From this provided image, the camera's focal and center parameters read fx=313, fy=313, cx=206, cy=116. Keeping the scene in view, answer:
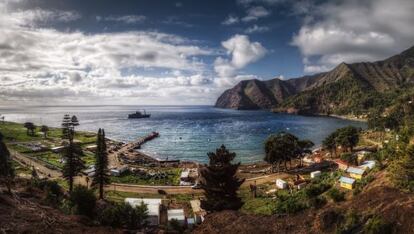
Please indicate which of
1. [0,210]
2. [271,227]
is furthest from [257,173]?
[0,210]

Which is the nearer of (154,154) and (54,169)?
(54,169)

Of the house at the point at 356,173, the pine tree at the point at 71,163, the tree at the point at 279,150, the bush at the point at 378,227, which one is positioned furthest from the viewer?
the tree at the point at 279,150

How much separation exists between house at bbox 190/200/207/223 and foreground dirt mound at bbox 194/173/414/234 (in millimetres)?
20236

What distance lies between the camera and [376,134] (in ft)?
387

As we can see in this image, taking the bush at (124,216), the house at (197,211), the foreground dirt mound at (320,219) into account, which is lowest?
the house at (197,211)

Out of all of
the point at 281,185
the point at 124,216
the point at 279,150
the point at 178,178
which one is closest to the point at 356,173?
the point at 281,185

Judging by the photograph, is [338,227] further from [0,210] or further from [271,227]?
[0,210]

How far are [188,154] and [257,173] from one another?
3807cm

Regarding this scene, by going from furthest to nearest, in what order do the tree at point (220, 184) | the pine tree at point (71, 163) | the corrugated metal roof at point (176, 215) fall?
the pine tree at point (71, 163) → the corrugated metal roof at point (176, 215) → the tree at point (220, 184)

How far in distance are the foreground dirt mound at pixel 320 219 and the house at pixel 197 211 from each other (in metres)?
20.2

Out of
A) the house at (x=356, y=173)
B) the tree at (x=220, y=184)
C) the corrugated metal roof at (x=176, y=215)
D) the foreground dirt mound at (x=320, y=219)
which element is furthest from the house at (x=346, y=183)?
the corrugated metal roof at (x=176, y=215)

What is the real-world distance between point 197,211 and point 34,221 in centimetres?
3090

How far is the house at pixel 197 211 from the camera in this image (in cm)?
4086

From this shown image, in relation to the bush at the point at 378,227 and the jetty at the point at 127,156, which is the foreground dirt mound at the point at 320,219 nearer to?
the bush at the point at 378,227
